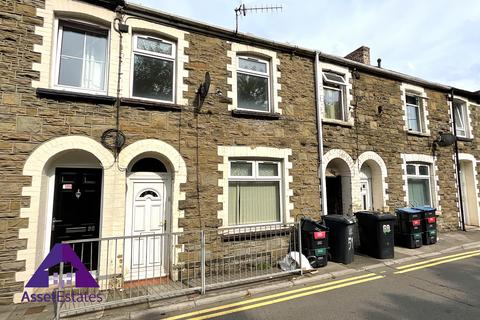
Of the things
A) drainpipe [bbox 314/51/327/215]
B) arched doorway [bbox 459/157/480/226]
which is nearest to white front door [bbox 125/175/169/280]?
drainpipe [bbox 314/51/327/215]

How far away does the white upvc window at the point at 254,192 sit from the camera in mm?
7570

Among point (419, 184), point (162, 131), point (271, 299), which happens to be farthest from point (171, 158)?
point (419, 184)

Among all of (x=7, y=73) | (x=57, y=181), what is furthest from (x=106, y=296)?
(x=7, y=73)

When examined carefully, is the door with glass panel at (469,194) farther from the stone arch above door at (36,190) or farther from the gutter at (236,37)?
the stone arch above door at (36,190)

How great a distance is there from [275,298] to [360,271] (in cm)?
274

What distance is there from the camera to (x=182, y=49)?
7.20m

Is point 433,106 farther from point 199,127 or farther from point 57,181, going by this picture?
point 57,181

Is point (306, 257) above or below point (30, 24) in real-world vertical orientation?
below

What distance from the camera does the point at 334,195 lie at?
9.92m

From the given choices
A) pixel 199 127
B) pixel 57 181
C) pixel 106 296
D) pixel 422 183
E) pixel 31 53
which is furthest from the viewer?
pixel 422 183

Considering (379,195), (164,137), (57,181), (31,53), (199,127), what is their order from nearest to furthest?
(31,53) < (57,181) < (164,137) < (199,127) < (379,195)

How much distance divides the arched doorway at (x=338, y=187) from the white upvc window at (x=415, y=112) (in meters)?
4.27

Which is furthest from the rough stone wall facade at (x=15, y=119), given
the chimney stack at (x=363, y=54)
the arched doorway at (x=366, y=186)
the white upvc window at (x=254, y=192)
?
the chimney stack at (x=363, y=54)

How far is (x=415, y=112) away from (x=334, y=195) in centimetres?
550
